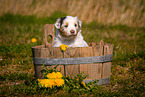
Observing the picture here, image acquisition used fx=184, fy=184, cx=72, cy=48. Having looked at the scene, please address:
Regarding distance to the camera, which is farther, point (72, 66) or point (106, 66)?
point (106, 66)

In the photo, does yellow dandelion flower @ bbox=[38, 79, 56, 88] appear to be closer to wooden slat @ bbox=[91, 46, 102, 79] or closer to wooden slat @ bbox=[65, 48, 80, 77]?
wooden slat @ bbox=[65, 48, 80, 77]

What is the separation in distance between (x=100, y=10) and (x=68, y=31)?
7.22m

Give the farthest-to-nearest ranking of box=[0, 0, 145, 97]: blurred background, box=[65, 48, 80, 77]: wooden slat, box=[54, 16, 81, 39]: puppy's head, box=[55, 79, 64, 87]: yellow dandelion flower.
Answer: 1. box=[54, 16, 81, 39]: puppy's head
2. box=[0, 0, 145, 97]: blurred background
3. box=[65, 48, 80, 77]: wooden slat
4. box=[55, 79, 64, 87]: yellow dandelion flower

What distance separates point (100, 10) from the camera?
10250mm

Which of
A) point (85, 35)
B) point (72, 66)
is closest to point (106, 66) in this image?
point (72, 66)

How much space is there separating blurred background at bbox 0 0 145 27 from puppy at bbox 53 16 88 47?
609 cm

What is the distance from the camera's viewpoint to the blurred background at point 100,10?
10008mm

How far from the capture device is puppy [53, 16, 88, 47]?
3.48 metres

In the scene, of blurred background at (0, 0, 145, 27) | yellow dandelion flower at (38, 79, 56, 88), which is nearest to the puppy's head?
yellow dandelion flower at (38, 79, 56, 88)

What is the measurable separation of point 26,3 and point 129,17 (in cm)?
631

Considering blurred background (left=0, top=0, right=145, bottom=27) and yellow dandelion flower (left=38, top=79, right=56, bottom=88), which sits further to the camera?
blurred background (left=0, top=0, right=145, bottom=27)

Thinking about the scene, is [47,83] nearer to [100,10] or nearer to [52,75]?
[52,75]

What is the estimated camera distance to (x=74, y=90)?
2967 millimetres

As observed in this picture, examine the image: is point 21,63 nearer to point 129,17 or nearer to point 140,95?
point 140,95
